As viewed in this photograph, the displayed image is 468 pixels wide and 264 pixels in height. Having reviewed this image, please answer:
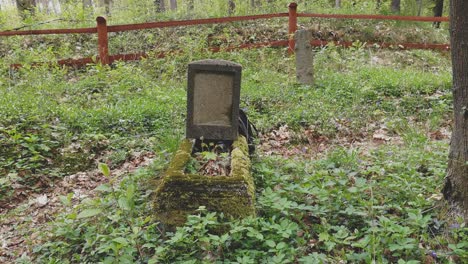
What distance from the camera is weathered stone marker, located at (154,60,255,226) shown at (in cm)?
311

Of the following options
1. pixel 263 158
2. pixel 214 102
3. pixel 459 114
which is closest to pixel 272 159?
pixel 263 158

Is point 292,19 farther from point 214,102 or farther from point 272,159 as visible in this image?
point 214,102

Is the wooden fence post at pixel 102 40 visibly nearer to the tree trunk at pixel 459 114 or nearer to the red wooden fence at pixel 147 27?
the red wooden fence at pixel 147 27

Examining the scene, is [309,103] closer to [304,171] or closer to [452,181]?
[304,171]

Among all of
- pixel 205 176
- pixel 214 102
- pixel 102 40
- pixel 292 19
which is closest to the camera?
pixel 205 176

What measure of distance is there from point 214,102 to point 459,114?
7.78ft

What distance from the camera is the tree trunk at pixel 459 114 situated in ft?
9.59

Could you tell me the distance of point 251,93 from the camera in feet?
26.3

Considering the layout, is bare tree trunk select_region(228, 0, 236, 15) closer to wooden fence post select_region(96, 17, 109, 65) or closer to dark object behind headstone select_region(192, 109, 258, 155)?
wooden fence post select_region(96, 17, 109, 65)

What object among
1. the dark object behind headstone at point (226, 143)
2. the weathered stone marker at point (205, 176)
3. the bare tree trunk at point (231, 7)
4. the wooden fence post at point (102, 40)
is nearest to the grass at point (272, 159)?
the weathered stone marker at point (205, 176)

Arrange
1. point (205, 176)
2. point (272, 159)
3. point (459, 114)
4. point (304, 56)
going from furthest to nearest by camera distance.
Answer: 1. point (304, 56)
2. point (272, 159)
3. point (205, 176)
4. point (459, 114)

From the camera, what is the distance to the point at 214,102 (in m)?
4.32

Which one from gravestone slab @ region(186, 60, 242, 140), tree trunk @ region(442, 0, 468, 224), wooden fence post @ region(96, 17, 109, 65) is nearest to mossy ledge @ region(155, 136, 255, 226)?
gravestone slab @ region(186, 60, 242, 140)

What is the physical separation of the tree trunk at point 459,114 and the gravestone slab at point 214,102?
2.07 m
